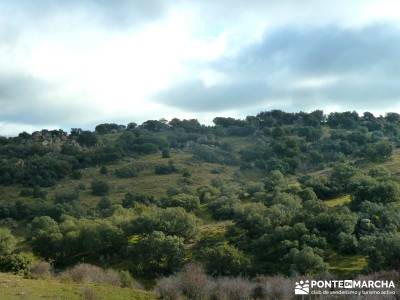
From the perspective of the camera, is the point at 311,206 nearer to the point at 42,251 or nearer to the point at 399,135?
the point at 42,251

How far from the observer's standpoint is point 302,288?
35.8m

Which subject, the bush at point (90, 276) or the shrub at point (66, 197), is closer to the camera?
the bush at point (90, 276)

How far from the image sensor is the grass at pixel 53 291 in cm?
3212

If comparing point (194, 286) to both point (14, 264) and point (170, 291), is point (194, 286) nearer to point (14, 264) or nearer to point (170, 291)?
point (170, 291)

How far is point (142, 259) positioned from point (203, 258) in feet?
27.6

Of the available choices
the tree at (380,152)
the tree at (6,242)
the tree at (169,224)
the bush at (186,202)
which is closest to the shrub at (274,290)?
the tree at (169,224)

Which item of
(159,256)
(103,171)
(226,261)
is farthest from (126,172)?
(226,261)

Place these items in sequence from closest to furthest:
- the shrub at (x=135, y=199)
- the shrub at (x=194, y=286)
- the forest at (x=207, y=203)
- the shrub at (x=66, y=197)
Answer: the shrub at (x=194, y=286) < the forest at (x=207, y=203) < the shrub at (x=135, y=199) < the shrub at (x=66, y=197)

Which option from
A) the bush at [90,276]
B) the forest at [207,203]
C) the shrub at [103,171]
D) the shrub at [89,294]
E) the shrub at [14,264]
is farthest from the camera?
the shrub at [103,171]

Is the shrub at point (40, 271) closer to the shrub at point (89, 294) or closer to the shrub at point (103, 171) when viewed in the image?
the shrub at point (89, 294)

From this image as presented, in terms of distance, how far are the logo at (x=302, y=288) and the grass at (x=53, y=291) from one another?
35.4 ft

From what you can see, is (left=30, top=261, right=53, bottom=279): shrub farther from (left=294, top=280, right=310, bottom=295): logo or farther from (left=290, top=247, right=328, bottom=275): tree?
(left=290, top=247, right=328, bottom=275): tree

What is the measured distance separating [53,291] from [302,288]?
57.4 ft

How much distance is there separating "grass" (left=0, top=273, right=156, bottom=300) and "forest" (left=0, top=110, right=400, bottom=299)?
317 centimetres
